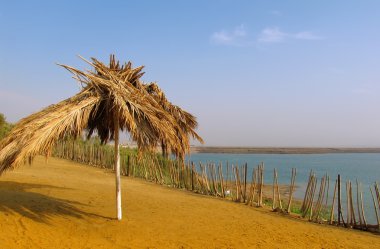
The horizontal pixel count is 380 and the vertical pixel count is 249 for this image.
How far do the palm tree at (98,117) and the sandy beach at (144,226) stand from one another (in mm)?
823

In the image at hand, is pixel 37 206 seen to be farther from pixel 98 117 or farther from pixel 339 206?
pixel 339 206

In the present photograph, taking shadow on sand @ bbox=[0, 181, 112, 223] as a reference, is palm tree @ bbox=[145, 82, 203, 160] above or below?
above

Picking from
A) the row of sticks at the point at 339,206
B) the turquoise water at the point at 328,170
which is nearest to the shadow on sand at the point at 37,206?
the turquoise water at the point at 328,170

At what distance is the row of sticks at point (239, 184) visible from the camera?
876 cm

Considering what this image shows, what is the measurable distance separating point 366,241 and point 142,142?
484 centimetres

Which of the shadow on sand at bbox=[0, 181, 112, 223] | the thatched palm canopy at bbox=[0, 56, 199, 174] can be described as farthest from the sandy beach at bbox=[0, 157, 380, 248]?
the thatched palm canopy at bbox=[0, 56, 199, 174]

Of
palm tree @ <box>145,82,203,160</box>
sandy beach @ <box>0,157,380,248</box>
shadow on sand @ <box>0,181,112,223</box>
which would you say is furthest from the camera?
palm tree @ <box>145,82,203,160</box>

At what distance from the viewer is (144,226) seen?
6.85 meters

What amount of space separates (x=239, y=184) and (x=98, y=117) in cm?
527

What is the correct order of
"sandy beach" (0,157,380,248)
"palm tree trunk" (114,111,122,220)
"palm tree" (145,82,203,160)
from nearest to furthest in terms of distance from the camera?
"sandy beach" (0,157,380,248), "palm tree trunk" (114,111,122,220), "palm tree" (145,82,203,160)

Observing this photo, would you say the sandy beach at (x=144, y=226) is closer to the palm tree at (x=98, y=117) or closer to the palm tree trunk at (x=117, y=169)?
the palm tree trunk at (x=117, y=169)

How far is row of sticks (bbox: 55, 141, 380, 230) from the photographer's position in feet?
28.7

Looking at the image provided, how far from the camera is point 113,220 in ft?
22.8

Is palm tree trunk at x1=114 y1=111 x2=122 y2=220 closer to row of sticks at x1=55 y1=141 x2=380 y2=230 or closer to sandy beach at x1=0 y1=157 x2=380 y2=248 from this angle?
sandy beach at x1=0 y1=157 x2=380 y2=248
